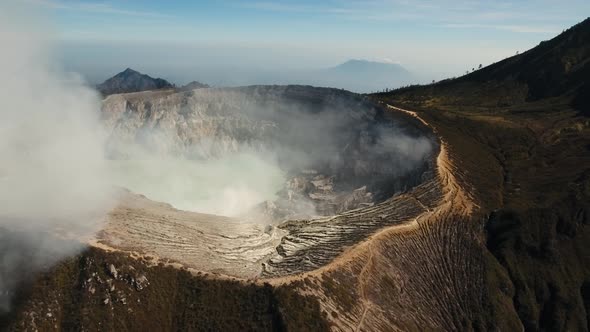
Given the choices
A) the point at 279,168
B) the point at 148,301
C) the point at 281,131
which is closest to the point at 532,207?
the point at 148,301

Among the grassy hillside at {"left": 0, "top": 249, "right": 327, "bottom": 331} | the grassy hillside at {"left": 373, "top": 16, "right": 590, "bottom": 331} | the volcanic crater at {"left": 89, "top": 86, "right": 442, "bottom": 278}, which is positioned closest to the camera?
the grassy hillside at {"left": 0, "top": 249, "right": 327, "bottom": 331}

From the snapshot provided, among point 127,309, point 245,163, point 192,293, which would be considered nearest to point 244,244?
point 192,293

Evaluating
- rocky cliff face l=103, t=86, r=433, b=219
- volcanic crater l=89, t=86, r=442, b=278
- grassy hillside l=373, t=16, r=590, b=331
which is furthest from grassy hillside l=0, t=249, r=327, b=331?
rocky cliff face l=103, t=86, r=433, b=219

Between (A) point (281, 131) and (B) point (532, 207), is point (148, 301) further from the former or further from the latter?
(A) point (281, 131)

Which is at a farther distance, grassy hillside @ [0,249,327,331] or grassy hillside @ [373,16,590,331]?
grassy hillside @ [373,16,590,331]

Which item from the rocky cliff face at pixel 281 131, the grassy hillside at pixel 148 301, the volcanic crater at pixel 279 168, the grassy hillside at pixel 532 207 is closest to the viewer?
the grassy hillside at pixel 148 301

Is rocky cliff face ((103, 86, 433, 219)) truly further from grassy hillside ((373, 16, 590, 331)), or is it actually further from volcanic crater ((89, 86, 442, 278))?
grassy hillside ((373, 16, 590, 331))

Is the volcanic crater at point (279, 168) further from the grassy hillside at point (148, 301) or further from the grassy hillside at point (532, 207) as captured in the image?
the grassy hillside at point (532, 207)

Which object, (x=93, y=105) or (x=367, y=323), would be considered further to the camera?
(x=93, y=105)

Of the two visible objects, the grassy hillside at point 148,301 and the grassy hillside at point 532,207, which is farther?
the grassy hillside at point 532,207

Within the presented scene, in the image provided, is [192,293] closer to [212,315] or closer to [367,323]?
[212,315]

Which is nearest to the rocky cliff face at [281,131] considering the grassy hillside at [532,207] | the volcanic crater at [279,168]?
the volcanic crater at [279,168]
